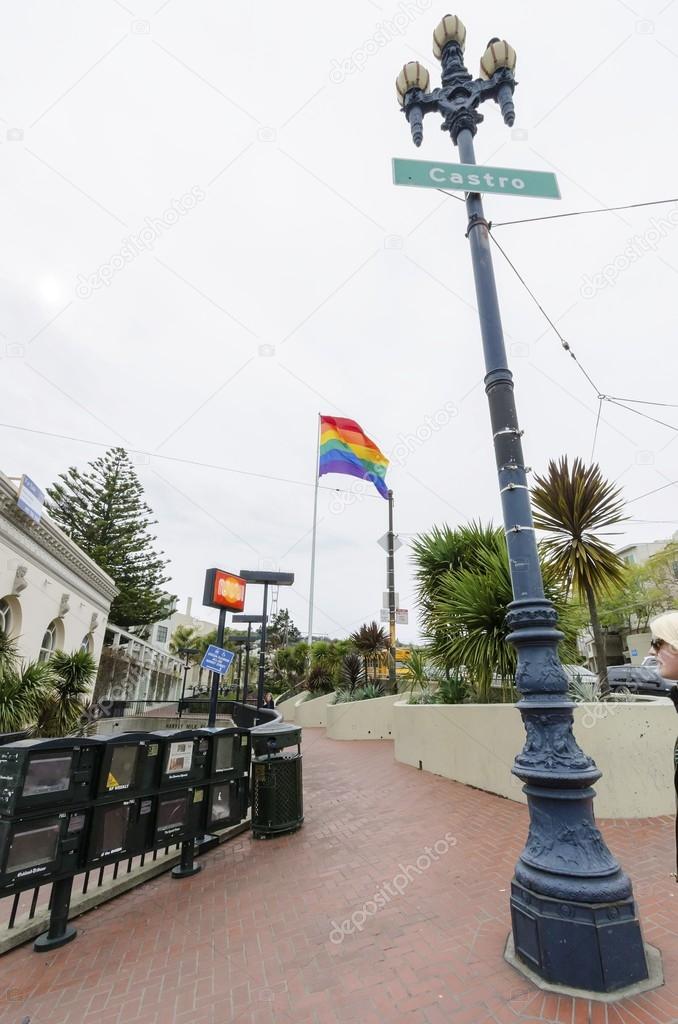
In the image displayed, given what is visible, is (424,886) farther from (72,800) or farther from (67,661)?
(67,661)

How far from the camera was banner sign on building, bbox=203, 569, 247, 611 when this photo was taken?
11.2 m

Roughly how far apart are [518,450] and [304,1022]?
3.70 m

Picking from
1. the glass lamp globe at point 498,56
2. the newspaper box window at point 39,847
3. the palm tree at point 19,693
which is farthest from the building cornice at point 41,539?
the glass lamp globe at point 498,56

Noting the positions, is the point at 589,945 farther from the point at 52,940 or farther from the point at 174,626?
the point at 174,626

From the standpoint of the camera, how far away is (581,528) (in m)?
7.30

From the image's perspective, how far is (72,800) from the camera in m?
3.57

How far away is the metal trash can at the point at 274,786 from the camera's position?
217 inches

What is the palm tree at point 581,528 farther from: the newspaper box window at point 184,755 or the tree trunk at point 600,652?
the newspaper box window at point 184,755

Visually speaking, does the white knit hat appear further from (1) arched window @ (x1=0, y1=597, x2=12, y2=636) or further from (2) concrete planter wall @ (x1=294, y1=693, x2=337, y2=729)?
(2) concrete planter wall @ (x1=294, y1=693, x2=337, y2=729)

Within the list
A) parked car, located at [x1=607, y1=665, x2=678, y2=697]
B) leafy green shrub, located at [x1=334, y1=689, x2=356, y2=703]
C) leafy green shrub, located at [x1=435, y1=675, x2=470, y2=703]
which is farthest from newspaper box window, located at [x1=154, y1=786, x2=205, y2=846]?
parked car, located at [x1=607, y1=665, x2=678, y2=697]

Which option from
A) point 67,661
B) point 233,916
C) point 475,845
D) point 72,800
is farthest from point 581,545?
point 67,661

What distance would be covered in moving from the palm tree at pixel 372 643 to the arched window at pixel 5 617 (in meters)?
12.1

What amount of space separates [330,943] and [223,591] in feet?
29.3

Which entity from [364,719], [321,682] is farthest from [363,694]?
[321,682]
